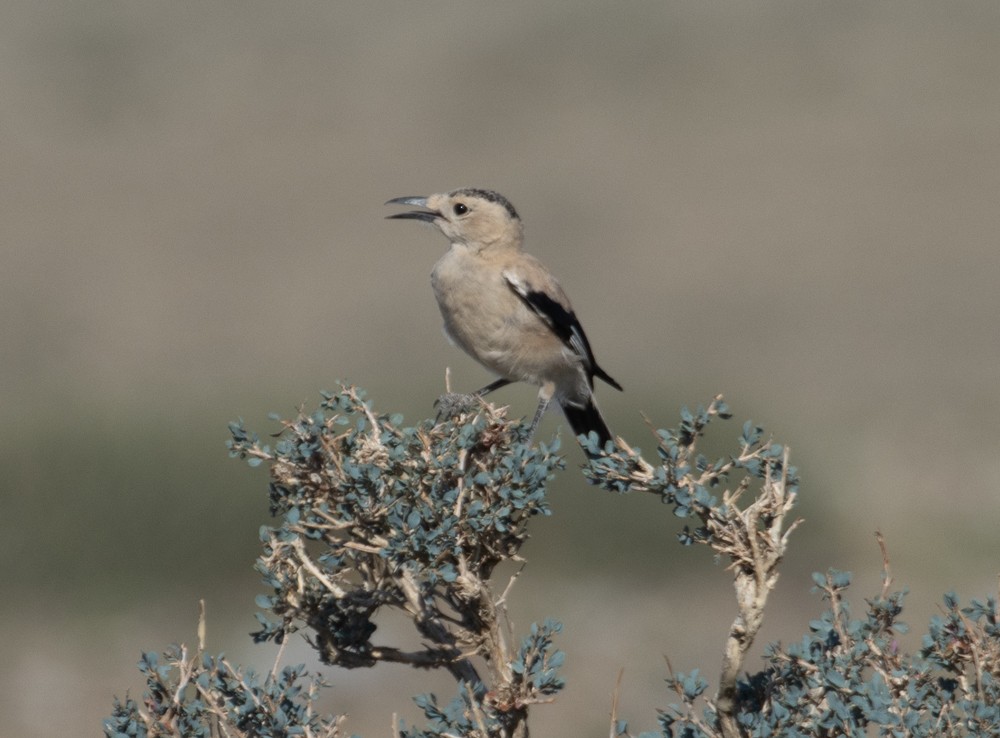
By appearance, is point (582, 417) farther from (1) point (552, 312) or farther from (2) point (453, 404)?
(2) point (453, 404)

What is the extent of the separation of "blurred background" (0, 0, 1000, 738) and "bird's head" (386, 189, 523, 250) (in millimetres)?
868

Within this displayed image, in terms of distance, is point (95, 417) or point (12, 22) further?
point (12, 22)

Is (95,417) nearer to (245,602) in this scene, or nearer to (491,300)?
(245,602)

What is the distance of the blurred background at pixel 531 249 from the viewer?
1112 centimetres

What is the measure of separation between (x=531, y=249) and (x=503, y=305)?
19685 millimetres

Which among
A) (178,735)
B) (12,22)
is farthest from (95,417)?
(12,22)

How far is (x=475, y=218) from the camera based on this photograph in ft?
23.6

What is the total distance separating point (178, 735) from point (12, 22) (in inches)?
1490

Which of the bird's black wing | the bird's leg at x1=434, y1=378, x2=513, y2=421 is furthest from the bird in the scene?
the bird's leg at x1=434, y1=378, x2=513, y2=421

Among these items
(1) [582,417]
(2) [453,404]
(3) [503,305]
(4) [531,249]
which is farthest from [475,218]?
(4) [531,249]

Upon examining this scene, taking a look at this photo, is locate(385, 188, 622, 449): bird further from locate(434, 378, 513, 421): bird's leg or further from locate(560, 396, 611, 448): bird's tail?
locate(434, 378, 513, 421): bird's leg

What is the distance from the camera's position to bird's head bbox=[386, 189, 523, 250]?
7.18m

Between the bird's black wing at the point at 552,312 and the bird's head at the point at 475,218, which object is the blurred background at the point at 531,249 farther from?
the bird's head at the point at 475,218

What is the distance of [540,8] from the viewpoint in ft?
142
